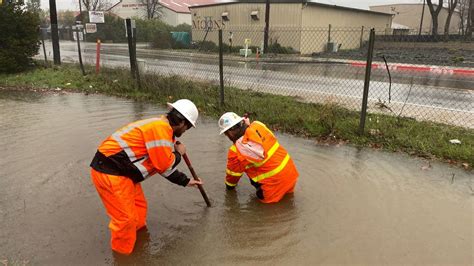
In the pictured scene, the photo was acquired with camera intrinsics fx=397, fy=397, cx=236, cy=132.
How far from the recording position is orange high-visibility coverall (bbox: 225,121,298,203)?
3.89 meters

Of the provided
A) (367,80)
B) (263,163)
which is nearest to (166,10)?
(367,80)

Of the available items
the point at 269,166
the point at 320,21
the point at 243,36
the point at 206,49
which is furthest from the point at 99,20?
the point at 269,166

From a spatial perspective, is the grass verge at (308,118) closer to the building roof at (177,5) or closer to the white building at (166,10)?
the white building at (166,10)

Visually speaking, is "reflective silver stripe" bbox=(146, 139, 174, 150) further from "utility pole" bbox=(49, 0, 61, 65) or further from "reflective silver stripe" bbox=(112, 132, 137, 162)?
"utility pole" bbox=(49, 0, 61, 65)

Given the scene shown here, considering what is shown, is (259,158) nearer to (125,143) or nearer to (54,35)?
(125,143)

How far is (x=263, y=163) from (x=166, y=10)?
55403mm

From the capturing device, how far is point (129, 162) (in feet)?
10.6

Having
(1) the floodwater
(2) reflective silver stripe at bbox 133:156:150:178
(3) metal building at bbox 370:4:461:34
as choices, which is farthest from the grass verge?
(3) metal building at bbox 370:4:461:34

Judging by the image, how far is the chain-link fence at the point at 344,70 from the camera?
9.17 m

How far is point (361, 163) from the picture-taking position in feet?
17.3

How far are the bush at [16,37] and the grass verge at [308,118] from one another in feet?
8.55

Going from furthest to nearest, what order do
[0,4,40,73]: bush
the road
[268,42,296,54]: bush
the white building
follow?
the white building < [268,42,296,54]: bush < [0,4,40,73]: bush < the road

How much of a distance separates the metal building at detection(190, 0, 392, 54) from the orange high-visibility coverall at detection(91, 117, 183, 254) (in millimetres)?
21226

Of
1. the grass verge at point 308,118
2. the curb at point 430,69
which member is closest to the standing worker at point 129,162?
the grass verge at point 308,118
